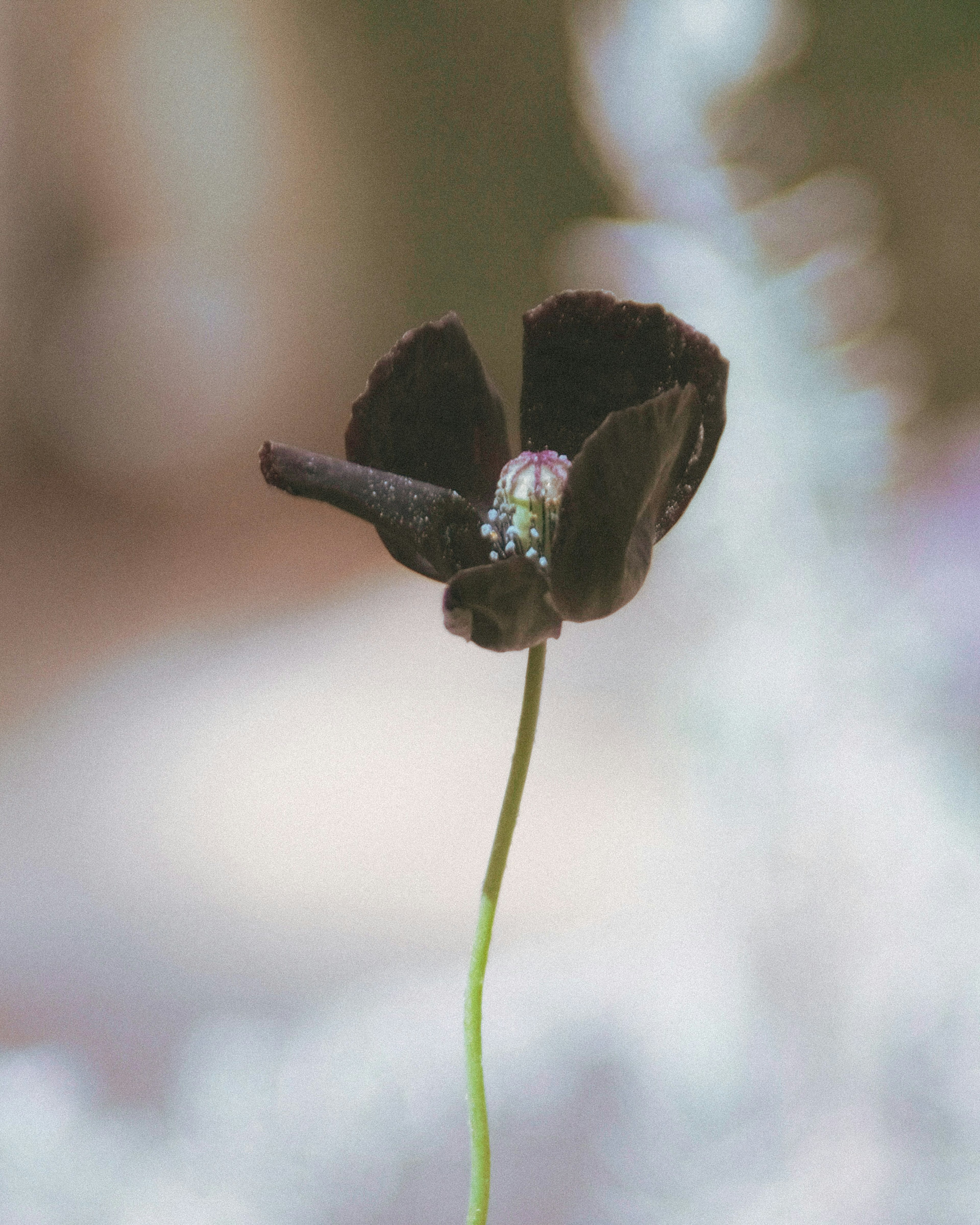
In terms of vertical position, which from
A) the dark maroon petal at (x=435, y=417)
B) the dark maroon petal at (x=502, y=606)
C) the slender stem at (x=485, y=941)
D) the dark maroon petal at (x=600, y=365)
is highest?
the dark maroon petal at (x=600, y=365)

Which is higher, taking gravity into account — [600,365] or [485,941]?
[600,365]

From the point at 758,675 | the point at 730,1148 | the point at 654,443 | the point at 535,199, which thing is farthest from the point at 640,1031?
the point at 535,199

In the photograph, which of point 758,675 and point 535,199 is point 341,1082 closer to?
point 758,675

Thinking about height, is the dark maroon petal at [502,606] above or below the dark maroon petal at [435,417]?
below
